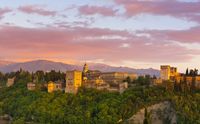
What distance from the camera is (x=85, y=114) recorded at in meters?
50.4

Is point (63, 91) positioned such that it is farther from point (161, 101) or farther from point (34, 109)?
point (161, 101)

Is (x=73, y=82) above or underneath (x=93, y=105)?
above

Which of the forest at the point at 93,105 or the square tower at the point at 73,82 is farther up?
the square tower at the point at 73,82

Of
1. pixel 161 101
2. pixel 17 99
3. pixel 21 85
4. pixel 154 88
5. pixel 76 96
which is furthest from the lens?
pixel 21 85

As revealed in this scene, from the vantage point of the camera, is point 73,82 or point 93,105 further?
point 73,82

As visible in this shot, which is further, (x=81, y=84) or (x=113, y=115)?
(x=81, y=84)

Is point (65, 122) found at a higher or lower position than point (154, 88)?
lower

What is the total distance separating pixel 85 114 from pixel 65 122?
2.13 m

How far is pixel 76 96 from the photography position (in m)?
56.4

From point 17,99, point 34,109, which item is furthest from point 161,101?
point 17,99

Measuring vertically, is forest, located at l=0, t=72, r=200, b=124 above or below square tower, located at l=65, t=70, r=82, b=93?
below

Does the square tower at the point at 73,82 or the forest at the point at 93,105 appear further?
the square tower at the point at 73,82

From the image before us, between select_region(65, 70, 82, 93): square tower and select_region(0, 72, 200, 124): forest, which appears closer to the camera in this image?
select_region(0, 72, 200, 124): forest

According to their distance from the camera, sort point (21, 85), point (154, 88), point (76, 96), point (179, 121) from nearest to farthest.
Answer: point (179, 121) < point (154, 88) < point (76, 96) < point (21, 85)
